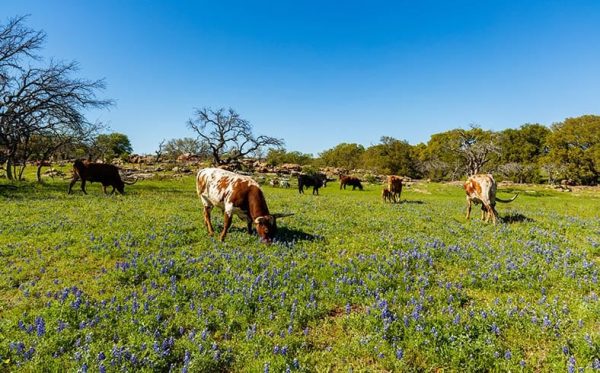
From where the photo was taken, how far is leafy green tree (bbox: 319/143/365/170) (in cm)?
11906

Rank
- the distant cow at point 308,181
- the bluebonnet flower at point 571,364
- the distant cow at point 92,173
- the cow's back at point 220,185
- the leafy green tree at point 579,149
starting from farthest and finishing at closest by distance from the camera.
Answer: the leafy green tree at point 579,149 < the distant cow at point 308,181 < the distant cow at point 92,173 < the cow's back at point 220,185 < the bluebonnet flower at point 571,364

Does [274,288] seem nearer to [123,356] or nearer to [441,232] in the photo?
[123,356]

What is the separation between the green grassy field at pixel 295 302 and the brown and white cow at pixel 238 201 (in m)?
0.70

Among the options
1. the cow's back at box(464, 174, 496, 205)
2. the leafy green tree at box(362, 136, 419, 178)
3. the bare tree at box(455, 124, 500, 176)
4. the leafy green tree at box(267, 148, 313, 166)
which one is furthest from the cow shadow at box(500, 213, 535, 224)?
the leafy green tree at box(267, 148, 313, 166)

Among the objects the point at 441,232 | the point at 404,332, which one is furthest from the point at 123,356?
the point at 441,232

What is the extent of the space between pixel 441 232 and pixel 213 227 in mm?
9048

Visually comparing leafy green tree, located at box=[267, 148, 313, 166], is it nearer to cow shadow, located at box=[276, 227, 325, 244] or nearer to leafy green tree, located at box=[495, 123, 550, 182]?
leafy green tree, located at box=[495, 123, 550, 182]

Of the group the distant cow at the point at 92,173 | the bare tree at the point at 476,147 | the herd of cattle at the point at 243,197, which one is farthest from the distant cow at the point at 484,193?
the bare tree at the point at 476,147

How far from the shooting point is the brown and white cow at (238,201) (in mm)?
10695

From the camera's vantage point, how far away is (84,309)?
6.04 meters

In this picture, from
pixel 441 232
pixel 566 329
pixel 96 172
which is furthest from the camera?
pixel 96 172

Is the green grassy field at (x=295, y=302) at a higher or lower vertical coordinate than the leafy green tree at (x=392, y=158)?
lower

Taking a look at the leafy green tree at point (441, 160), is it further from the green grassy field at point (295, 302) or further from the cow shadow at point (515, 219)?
the green grassy field at point (295, 302)

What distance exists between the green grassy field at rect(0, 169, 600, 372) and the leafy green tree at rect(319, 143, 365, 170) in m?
108
